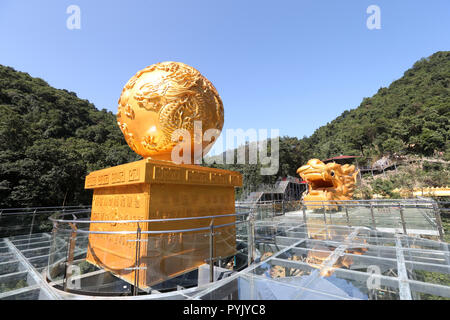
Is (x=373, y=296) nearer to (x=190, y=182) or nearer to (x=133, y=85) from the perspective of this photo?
Result: (x=190, y=182)

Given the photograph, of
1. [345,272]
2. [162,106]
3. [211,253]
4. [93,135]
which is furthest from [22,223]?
[93,135]

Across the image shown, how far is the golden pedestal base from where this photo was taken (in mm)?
3303

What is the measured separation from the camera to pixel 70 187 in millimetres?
16016

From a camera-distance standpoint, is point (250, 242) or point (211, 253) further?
point (250, 242)

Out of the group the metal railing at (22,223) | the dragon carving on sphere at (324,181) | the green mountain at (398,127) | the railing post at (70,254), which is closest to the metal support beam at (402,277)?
the railing post at (70,254)

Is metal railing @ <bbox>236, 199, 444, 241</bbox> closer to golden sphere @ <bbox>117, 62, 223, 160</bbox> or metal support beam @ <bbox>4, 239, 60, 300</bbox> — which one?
golden sphere @ <bbox>117, 62, 223, 160</bbox>

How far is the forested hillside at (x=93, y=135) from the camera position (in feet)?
45.3

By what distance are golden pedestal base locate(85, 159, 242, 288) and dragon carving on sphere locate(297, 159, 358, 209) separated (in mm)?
9961

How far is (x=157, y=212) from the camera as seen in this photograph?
4.04 metres

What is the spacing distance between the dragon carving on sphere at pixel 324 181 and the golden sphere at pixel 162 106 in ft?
36.2

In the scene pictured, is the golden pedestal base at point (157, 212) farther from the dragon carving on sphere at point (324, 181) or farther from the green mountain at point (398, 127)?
the green mountain at point (398, 127)

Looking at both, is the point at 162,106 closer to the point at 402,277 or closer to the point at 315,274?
the point at 315,274

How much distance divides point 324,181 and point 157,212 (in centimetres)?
1317

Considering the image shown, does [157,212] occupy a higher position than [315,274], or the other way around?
[157,212]
